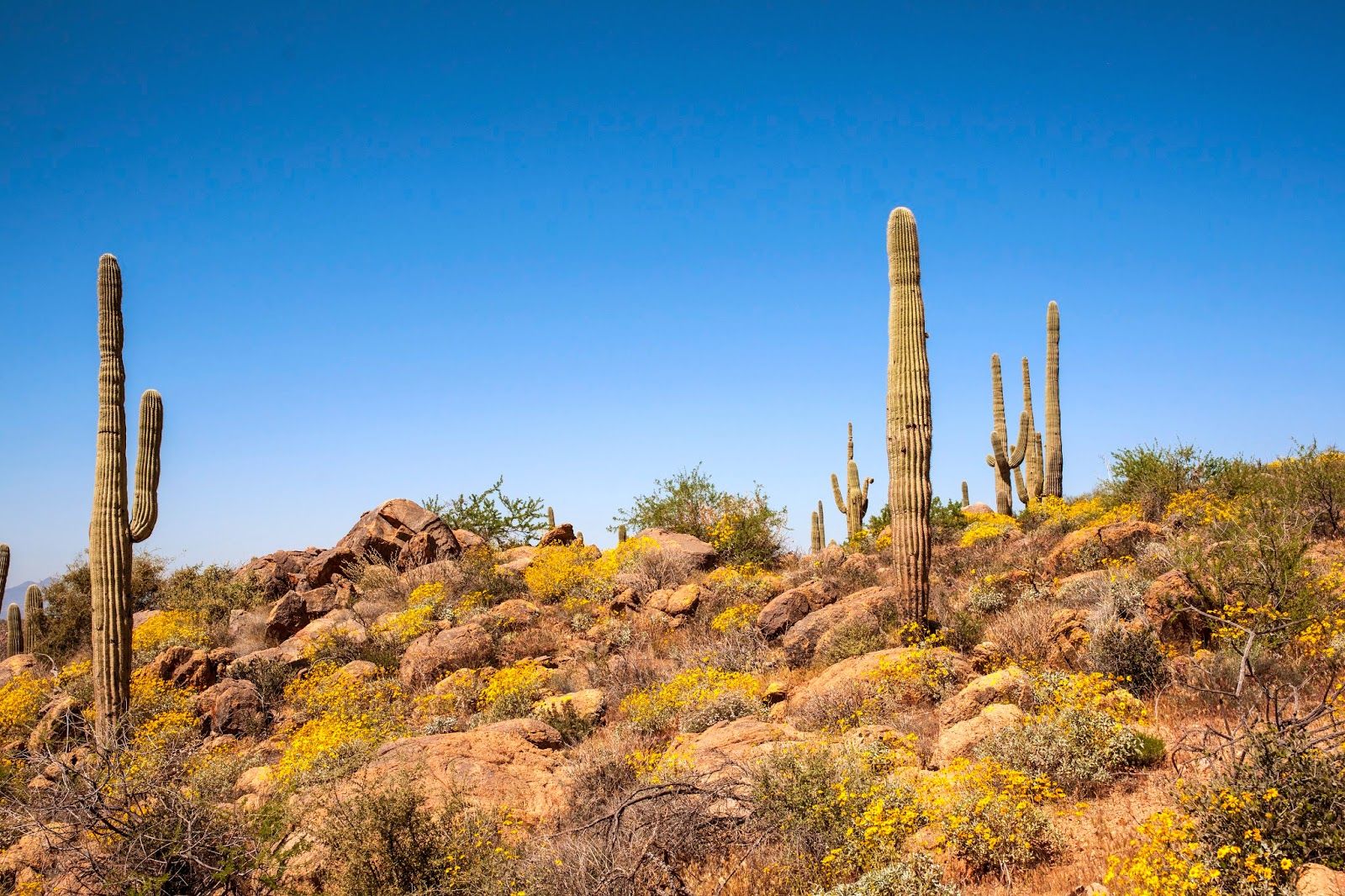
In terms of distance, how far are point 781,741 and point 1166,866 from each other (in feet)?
10.5

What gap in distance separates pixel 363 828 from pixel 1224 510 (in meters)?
11.1

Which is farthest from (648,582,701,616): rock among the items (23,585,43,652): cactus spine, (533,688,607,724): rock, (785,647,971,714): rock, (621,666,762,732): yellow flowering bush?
(23,585,43,652): cactus spine

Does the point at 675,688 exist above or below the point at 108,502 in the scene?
below

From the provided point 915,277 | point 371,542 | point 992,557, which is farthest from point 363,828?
point 371,542

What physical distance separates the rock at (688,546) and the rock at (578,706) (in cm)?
770

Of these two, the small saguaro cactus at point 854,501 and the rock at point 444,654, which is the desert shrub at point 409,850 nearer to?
the rock at point 444,654

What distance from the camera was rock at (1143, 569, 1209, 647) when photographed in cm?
778

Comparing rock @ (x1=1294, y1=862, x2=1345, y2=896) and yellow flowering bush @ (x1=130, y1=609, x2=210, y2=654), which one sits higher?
rock @ (x1=1294, y1=862, x2=1345, y2=896)

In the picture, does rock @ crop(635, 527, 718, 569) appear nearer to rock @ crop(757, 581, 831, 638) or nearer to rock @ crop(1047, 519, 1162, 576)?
rock @ crop(757, 581, 831, 638)

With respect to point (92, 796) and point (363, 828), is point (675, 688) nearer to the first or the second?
point (363, 828)

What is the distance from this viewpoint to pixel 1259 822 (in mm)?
4066

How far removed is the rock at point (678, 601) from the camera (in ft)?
45.1

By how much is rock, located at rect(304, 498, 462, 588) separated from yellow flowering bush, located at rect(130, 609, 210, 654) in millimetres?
2890

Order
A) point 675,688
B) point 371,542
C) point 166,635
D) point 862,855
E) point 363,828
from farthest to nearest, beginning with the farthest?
point 371,542 < point 166,635 < point 675,688 < point 363,828 < point 862,855
